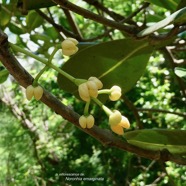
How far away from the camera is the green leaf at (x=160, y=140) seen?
56 centimetres

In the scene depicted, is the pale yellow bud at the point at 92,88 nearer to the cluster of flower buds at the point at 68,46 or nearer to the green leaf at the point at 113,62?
the cluster of flower buds at the point at 68,46

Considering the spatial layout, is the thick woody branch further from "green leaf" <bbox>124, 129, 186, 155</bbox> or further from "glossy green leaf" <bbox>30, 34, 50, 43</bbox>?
"glossy green leaf" <bbox>30, 34, 50, 43</bbox>

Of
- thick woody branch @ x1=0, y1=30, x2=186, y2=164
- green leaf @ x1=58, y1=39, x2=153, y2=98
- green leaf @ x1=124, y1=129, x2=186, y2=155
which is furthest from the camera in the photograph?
green leaf @ x1=58, y1=39, x2=153, y2=98

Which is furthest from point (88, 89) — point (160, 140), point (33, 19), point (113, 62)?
point (33, 19)

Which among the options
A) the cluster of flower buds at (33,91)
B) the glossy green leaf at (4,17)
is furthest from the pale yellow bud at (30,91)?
the glossy green leaf at (4,17)

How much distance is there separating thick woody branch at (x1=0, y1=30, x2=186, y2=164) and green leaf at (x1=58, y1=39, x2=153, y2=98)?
0.17 metres

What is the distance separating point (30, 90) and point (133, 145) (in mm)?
213

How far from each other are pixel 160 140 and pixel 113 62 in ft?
0.62

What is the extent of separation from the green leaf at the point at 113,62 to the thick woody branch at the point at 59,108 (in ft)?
0.55

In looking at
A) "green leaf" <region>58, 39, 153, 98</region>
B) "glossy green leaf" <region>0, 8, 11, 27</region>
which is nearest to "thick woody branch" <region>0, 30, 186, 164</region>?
"green leaf" <region>58, 39, 153, 98</region>

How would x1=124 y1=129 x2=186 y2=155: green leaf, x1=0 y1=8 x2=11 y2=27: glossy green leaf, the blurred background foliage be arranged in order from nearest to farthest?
1. x1=124 y1=129 x2=186 y2=155: green leaf
2. x1=0 y1=8 x2=11 y2=27: glossy green leaf
3. the blurred background foliage

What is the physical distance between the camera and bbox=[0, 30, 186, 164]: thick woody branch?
0.37 m

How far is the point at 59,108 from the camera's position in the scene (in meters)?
0.45

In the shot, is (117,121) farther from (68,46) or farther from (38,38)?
(38,38)
